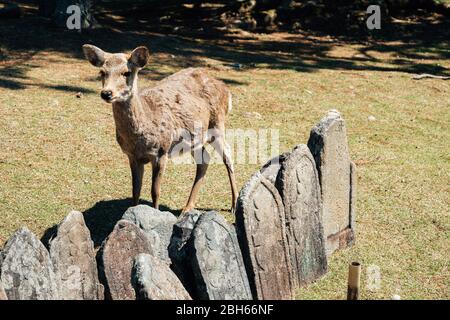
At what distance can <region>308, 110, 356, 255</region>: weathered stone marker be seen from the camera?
314 inches

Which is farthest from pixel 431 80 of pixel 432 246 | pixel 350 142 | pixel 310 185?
pixel 310 185

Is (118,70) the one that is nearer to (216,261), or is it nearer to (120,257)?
(120,257)

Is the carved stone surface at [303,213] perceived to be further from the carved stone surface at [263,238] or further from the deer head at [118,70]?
the deer head at [118,70]

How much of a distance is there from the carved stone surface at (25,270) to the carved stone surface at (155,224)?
4.95 ft

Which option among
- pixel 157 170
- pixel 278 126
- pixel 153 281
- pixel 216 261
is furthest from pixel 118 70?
pixel 278 126

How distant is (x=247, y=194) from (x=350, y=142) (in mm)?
6326

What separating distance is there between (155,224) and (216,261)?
139 cm

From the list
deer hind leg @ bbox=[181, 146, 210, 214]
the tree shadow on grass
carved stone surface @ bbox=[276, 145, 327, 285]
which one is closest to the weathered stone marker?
carved stone surface @ bbox=[276, 145, 327, 285]

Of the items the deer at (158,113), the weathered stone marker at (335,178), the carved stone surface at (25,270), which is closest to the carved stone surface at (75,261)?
the carved stone surface at (25,270)

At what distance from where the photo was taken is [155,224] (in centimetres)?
763

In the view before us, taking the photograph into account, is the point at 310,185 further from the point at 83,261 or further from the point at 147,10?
the point at 147,10

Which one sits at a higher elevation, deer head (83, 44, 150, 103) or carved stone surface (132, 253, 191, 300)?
deer head (83, 44, 150, 103)

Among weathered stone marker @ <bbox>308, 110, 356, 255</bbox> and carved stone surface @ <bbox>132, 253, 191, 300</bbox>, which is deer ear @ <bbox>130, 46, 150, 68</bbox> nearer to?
weathered stone marker @ <bbox>308, 110, 356, 255</bbox>

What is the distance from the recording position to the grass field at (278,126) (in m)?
8.91
